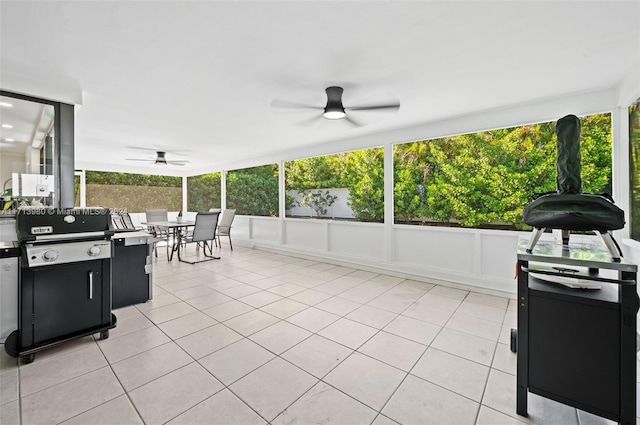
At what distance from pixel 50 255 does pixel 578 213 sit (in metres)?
3.48

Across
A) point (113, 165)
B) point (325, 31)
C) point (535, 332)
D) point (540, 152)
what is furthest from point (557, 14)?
point (113, 165)

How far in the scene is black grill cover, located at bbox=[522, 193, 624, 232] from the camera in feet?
4.81

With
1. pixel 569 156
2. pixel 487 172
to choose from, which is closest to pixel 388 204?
pixel 487 172

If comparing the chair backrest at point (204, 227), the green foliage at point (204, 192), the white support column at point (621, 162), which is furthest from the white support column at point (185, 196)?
the white support column at point (621, 162)

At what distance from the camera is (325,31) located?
1.92 meters

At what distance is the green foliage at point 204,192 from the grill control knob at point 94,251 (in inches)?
256

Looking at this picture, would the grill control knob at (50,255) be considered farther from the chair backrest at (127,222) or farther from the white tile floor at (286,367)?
the chair backrest at (127,222)

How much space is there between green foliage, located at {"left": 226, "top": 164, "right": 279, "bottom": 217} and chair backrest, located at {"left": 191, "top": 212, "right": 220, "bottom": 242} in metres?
1.72

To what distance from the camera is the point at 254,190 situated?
7.66 meters

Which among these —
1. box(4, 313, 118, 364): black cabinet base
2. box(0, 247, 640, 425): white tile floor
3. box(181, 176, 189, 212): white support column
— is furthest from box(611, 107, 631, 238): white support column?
box(181, 176, 189, 212): white support column

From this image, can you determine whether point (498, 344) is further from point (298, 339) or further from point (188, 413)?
point (188, 413)

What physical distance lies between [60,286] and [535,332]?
10.8 ft

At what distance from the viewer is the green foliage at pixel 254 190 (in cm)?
711

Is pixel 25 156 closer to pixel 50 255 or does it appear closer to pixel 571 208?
pixel 50 255
